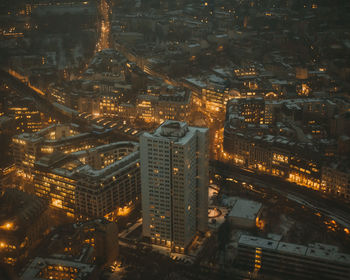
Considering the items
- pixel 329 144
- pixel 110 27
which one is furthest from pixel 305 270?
pixel 110 27

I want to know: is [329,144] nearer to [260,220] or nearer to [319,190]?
[319,190]

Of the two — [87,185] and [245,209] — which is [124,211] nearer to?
[87,185]

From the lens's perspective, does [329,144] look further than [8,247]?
Yes

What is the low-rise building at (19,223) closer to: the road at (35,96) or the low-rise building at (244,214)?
the low-rise building at (244,214)

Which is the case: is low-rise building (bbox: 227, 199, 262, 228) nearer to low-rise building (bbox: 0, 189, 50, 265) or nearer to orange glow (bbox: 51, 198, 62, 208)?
orange glow (bbox: 51, 198, 62, 208)

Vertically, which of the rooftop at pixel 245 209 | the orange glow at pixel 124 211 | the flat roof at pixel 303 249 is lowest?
the orange glow at pixel 124 211

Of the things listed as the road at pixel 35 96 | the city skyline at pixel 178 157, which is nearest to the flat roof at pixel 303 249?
the city skyline at pixel 178 157
